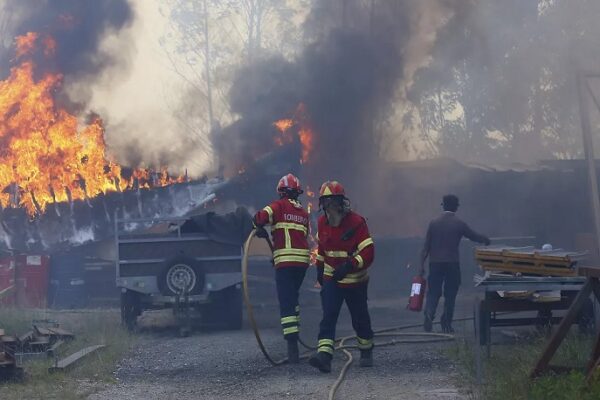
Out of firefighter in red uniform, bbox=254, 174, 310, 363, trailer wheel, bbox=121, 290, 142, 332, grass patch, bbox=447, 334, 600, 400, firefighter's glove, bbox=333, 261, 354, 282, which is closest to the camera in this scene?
grass patch, bbox=447, 334, 600, 400

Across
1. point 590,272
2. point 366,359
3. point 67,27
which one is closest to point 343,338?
point 366,359

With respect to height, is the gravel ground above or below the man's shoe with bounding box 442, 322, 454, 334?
below

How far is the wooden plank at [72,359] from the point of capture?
8.10 metres

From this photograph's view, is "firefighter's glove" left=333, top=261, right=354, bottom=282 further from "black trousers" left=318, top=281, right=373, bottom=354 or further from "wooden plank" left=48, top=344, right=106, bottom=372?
"wooden plank" left=48, top=344, right=106, bottom=372

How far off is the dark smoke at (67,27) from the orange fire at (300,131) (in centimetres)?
460

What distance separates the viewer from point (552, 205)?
21141 millimetres

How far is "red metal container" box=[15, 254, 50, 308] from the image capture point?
54.6ft

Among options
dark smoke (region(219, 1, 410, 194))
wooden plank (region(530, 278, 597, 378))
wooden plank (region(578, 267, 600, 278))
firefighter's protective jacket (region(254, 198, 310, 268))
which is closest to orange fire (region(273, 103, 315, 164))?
dark smoke (region(219, 1, 410, 194))

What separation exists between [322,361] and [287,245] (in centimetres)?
154

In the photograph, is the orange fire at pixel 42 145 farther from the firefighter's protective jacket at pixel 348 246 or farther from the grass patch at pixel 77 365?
the firefighter's protective jacket at pixel 348 246

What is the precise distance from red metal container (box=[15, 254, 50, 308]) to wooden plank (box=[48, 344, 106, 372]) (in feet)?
23.8

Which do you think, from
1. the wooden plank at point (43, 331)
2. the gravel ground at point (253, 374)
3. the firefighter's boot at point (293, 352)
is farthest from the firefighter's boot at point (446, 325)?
the wooden plank at point (43, 331)

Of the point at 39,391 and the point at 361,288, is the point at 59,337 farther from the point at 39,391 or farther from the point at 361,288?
the point at 361,288

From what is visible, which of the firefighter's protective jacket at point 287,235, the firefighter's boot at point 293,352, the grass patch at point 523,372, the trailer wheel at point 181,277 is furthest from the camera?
the trailer wheel at point 181,277
